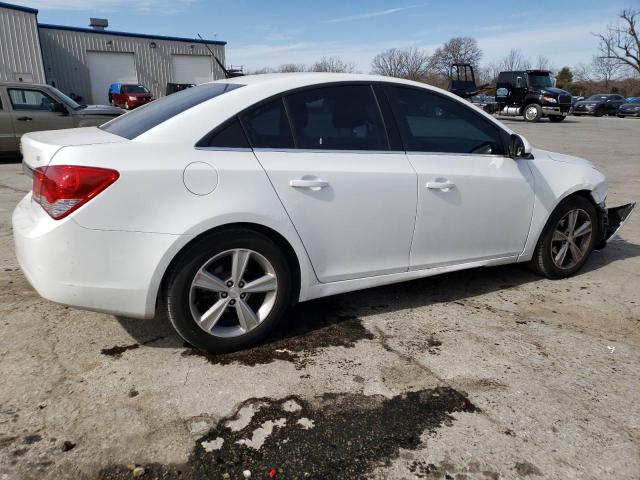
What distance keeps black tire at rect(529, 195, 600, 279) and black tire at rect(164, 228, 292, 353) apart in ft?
7.46

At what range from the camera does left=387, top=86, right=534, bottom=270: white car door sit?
332cm

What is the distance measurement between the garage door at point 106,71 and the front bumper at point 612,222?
106 feet

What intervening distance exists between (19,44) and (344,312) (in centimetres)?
3002

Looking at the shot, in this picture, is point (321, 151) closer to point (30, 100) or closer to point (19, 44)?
point (30, 100)

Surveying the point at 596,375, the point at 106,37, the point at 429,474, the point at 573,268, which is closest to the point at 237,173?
the point at 429,474

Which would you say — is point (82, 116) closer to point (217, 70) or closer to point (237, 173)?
point (237, 173)

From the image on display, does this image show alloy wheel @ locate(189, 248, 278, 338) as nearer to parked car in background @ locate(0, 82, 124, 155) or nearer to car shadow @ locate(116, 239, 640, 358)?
car shadow @ locate(116, 239, 640, 358)

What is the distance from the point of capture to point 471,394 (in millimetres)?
2562

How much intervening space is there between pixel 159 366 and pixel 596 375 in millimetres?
2432

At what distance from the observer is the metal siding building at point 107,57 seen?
29922mm

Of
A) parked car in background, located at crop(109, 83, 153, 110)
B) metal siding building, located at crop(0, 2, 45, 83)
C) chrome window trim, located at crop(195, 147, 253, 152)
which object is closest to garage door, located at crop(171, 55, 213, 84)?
parked car in background, located at crop(109, 83, 153, 110)

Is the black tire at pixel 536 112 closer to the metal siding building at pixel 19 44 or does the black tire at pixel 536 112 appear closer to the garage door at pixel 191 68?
the garage door at pixel 191 68

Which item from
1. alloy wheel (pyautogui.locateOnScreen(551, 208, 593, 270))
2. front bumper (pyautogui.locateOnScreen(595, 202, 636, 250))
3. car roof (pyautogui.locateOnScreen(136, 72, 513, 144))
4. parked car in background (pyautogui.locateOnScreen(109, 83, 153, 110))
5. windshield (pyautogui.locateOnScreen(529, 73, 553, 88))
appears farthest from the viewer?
parked car in background (pyautogui.locateOnScreen(109, 83, 153, 110))

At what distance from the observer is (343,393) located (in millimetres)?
2543
